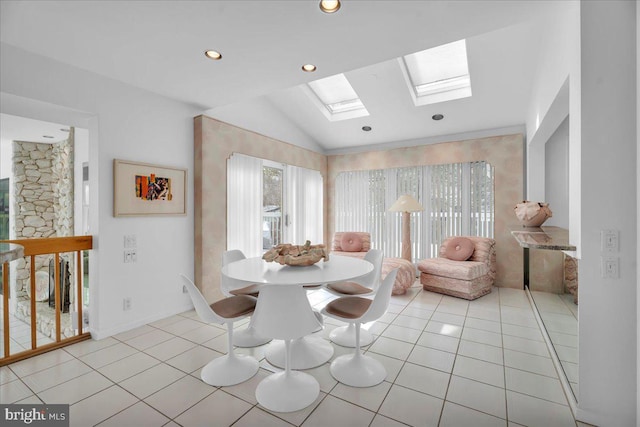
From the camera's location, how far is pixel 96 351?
2.63 m

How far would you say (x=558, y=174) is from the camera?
13.9 ft

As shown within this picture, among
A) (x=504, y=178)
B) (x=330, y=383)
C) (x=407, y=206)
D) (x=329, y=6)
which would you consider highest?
(x=329, y=6)

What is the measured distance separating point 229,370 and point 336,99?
426cm

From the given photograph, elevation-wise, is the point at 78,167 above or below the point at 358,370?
above

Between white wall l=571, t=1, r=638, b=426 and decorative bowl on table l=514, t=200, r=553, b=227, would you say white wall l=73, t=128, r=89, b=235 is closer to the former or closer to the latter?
white wall l=571, t=1, r=638, b=426

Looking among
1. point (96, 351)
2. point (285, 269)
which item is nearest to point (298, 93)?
point (285, 269)

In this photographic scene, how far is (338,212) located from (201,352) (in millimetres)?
4085

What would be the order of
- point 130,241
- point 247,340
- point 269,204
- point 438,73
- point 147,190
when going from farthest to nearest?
point 269,204
point 438,73
point 147,190
point 130,241
point 247,340

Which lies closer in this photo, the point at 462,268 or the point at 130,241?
the point at 130,241

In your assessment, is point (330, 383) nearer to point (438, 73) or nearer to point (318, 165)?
point (438, 73)

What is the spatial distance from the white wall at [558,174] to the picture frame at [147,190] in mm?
5000

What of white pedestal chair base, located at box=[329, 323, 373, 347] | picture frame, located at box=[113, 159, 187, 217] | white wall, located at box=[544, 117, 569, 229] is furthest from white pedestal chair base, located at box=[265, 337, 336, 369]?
white wall, located at box=[544, 117, 569, 229]

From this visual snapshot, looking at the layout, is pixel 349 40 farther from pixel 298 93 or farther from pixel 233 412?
pixel 233 412

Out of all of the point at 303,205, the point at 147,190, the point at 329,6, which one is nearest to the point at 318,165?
the point at 303,205
